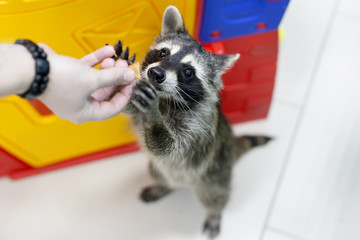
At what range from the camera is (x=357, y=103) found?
5.96 feet

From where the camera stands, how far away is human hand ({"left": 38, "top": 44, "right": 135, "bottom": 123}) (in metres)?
0.75

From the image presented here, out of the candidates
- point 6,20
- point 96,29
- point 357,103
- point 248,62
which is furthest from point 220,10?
point 357,103

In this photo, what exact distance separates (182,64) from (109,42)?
0.94 ft

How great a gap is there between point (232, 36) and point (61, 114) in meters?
0.79

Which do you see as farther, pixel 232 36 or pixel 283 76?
pixel 283 76

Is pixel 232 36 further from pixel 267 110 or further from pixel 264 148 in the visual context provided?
pixel 264 148

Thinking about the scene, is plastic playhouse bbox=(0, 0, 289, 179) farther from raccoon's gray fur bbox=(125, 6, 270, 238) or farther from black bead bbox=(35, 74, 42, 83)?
black bead bbox=(35, 74, 42, 83)

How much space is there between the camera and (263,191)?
164cm

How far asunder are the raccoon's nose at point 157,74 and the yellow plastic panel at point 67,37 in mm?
252

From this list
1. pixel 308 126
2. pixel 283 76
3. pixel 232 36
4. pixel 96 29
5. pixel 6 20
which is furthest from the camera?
pixel 283 76

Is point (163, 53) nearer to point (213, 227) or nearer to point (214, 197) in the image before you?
point (214, 197)

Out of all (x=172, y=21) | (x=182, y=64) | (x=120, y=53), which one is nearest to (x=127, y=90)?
(x=120, y=53)

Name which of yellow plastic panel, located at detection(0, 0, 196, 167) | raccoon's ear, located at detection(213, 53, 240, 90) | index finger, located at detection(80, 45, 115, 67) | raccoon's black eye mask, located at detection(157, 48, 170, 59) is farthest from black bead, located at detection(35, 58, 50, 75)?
raccoon's ear, located at detection(213, 53, 240, 90)

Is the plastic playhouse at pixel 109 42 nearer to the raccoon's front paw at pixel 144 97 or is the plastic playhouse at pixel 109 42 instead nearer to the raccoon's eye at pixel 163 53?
the raccoon's eye at pixel 163 53
